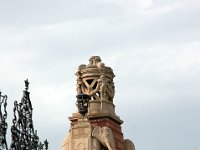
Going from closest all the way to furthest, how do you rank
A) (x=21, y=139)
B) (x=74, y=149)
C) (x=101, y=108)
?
(x=21, y=139) < (x=74, y=149) < (x=101, y=108)

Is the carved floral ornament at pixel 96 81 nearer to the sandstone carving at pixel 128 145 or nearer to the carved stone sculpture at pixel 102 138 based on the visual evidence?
the sandstone carving at pixel 128 145

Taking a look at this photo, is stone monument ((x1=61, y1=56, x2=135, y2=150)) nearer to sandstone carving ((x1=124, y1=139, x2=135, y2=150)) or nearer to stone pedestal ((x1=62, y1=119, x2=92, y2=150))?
sandstone carving ((x1=124, y1=139, x2=135, y2=150))

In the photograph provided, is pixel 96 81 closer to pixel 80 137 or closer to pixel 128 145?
pixel 128 145

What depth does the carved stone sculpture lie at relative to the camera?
54.5 m

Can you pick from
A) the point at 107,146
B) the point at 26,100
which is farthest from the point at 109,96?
the point at 26,100

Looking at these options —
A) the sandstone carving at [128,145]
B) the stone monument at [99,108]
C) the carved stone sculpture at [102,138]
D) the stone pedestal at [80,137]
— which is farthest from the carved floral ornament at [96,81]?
the stone pedestal at [80,137]

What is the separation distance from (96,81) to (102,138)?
6106mm

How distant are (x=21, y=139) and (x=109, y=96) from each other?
818 inches

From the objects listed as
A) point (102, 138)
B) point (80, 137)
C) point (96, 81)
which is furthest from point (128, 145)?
point (80, 137)

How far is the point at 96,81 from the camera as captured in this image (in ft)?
196

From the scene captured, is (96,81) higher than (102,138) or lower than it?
higher

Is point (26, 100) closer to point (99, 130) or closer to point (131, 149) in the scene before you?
point (99, 130)

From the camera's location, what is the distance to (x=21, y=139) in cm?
3959

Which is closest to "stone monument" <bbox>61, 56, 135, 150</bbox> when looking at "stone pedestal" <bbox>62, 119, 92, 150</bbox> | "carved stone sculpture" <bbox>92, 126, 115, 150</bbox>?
"carved stone sculpture" <bbox>92, 126, 115, 150</bbox>
